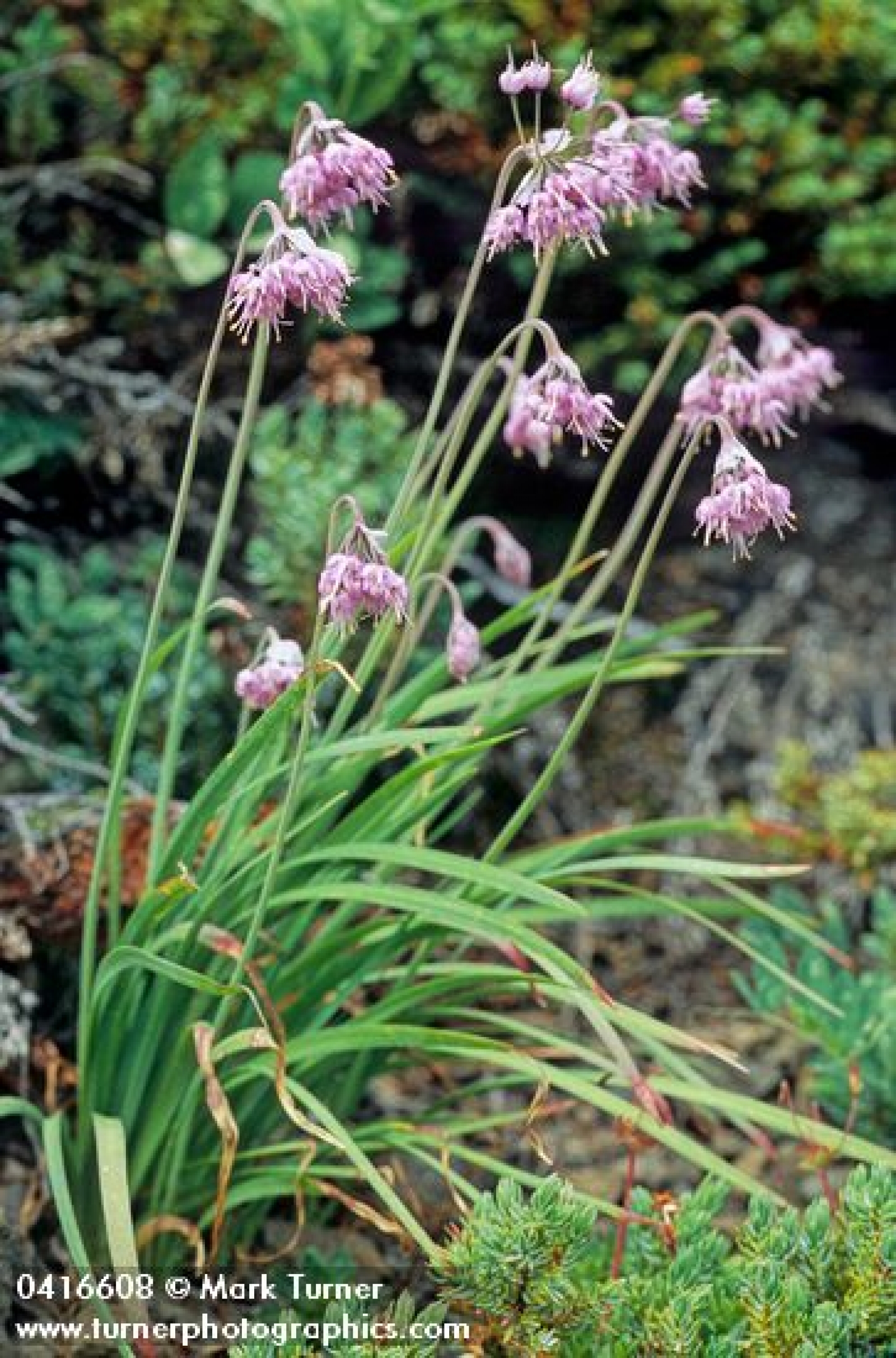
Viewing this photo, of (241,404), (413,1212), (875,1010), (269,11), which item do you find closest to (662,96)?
(269,11)

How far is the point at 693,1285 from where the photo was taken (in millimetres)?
2014

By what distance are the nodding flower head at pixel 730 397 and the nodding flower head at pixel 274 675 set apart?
53 cm

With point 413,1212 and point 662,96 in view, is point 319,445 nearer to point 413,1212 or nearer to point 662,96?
point 662,96

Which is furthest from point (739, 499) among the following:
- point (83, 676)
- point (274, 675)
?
point (83, 676)

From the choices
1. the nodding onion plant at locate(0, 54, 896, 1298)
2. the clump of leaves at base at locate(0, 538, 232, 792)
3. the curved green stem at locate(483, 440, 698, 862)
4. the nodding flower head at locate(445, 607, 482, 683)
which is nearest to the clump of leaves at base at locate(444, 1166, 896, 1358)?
the nodding onion plant at locate(0, 54, 896, 1298)

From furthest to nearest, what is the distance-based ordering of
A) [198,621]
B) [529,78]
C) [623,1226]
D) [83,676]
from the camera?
[83,676]
[198,621]
[623,1226]
[529,78]

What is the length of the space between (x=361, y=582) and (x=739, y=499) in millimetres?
397

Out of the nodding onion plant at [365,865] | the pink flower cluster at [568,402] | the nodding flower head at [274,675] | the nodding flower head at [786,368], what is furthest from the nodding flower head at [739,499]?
the nodding flower head at [274,675]

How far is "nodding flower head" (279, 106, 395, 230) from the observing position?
188 centimetres

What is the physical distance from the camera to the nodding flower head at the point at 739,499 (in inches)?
73.9

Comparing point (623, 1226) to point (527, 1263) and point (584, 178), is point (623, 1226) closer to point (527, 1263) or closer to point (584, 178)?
point (527, 1263)

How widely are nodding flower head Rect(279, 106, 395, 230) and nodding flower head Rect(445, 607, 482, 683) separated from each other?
1.67 feet

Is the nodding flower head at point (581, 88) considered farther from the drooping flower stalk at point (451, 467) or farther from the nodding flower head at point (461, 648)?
the nodding flower head at point (461, 648)

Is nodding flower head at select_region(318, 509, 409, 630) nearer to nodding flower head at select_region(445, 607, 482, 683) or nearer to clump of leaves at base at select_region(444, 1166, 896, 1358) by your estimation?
nodding flower head at select_region(445, 607, 482, 683)
